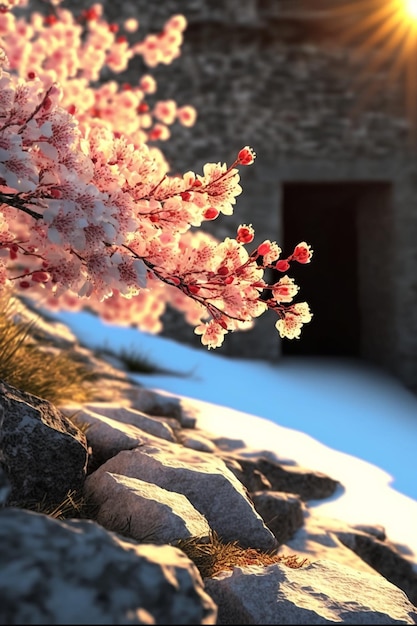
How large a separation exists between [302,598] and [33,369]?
7.12 feet

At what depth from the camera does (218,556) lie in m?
2.60

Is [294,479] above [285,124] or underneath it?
underneath

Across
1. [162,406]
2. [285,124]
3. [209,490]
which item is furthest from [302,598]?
[285,124]

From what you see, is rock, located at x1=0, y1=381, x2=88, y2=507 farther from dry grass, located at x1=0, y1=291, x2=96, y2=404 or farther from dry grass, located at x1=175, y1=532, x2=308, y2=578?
dry grass, located at x1=0, y1=291, x2=96, y2=404

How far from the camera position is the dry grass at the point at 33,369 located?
141 inches

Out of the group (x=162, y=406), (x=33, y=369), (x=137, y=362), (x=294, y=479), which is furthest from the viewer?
(x=137, y=362)

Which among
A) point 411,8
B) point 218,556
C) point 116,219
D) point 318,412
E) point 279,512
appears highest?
point 411,8

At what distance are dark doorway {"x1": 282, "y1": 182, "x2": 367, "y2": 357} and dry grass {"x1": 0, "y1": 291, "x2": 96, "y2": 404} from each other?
7185 millimetres

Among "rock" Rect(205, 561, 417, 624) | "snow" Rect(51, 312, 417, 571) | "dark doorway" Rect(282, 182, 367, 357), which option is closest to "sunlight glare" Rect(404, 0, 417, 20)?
"dark doorway" Rect(282, 182, 367, 357)

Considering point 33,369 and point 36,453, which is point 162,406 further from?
point 36,453

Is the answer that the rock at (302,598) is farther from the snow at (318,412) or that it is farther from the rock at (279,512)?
the snow at (318,412)

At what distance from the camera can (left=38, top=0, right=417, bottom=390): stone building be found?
8.59 m

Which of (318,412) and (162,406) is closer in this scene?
(162,406)

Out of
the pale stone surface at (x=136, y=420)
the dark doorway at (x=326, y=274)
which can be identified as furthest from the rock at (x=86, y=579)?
the dark doorway at (x=326, y=274)
